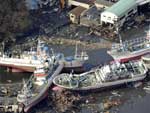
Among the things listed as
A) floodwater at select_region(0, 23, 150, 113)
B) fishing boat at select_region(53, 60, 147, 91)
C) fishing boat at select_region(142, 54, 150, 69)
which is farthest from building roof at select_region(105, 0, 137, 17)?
fishing boat at select_region(53, 60, 147, 91)

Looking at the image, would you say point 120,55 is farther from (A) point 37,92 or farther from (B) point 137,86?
(A) point 37,92

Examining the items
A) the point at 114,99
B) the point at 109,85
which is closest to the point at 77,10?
the point at 109,85

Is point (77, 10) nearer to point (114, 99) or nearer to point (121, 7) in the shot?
point (121, 7)

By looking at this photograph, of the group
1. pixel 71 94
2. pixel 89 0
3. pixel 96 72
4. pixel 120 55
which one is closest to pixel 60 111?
pixel 71 94

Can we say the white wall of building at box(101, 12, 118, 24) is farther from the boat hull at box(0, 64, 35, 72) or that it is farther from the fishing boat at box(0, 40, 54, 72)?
the boat hull at box(0, 64, 35, 72)

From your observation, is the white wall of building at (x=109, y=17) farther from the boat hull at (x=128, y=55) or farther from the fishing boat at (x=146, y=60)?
the fishing boat at (x=146, y=60)

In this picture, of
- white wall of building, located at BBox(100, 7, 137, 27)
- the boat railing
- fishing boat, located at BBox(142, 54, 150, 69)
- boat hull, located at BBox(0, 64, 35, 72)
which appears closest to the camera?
fishing boat, located at BBox(142, 54, 150, 69)
